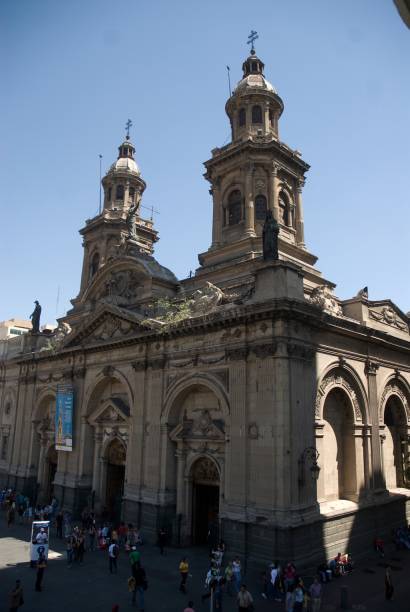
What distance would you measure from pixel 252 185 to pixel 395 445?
18.5 m

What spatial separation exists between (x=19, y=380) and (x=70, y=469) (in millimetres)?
11138

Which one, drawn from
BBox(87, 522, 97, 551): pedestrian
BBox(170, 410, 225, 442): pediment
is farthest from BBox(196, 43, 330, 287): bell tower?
BBox(87, 522, 97, 551): pedestrian

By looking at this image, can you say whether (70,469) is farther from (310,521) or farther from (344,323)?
(344,323)

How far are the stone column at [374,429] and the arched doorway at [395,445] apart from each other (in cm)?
170

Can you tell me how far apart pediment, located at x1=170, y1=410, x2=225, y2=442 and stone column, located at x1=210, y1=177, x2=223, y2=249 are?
12392mm

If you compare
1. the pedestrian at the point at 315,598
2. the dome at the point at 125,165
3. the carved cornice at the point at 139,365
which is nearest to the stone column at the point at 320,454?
the pedestrian at the point at 315,598

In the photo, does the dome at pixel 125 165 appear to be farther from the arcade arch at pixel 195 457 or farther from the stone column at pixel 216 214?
the arcade arch at pixel 195 457

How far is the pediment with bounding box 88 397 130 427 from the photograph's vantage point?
28.1 metres

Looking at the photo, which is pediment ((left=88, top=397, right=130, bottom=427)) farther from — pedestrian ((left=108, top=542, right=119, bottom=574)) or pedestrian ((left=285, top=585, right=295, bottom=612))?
pedestrian ((left=285, top=585, right=295, bottom=612))

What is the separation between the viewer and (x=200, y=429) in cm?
2384

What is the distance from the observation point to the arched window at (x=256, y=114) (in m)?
34.3

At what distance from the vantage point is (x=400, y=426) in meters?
28.7

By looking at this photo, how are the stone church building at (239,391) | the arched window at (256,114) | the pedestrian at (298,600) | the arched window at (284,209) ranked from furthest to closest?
1. the arched window at (256,114)
2. the arched window at (284,209)
3. the stone church building at (239,391)
4. the pedestrian at (298,600)

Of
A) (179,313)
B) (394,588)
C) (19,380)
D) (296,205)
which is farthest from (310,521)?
(19,380)
